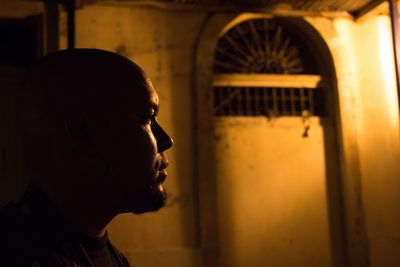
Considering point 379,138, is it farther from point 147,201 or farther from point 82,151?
point 82,151

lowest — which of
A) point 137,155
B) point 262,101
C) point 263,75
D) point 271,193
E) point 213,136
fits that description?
point 271,193

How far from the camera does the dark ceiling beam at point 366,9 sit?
6045mm

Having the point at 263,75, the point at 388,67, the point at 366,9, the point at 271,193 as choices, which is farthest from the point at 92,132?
the point at 388,67

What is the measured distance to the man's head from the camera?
157 centimetres

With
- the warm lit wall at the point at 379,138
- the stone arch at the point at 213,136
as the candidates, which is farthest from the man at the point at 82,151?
the warm lit wall at the point at 379,138

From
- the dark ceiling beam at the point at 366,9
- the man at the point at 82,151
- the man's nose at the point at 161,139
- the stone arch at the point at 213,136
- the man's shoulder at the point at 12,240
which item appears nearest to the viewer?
the man's shoulder at the point at 12,240

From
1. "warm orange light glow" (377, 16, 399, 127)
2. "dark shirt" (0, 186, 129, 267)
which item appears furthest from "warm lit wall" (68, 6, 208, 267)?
"dark shirt" (0, 186, 129, 267)

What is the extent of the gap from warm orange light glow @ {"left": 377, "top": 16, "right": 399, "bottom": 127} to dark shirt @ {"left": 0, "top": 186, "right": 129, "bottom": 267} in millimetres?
5455

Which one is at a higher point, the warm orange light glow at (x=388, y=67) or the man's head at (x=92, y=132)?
the warm orange light glow at (x=388, y=67)

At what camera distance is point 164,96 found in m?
5.77

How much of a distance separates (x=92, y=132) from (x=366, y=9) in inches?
219

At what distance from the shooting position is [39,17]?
564cm

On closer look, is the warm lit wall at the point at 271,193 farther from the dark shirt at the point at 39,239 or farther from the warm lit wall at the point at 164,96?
the dark shirt at the point at 39,239

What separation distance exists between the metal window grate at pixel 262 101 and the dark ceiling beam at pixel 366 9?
120cm
